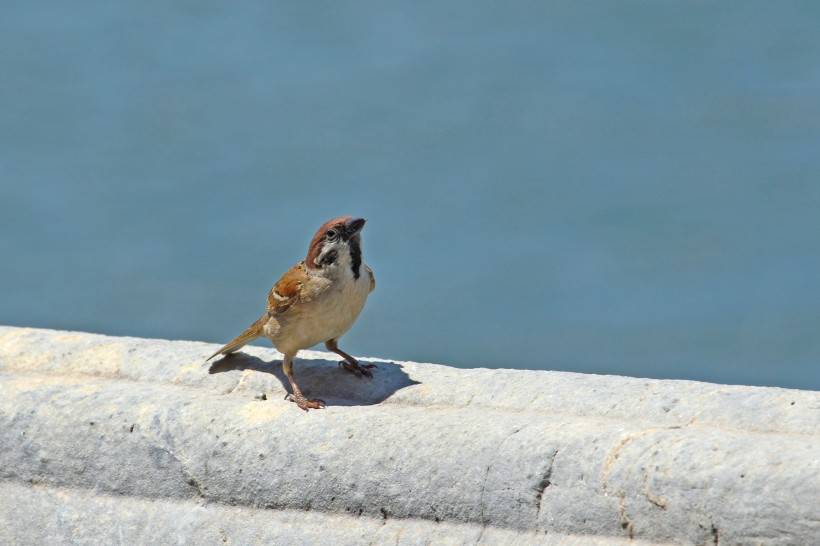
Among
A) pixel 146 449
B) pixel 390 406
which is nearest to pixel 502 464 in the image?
pixel 390 406

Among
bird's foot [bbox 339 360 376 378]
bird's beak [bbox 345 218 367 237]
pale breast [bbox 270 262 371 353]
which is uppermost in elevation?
bird's beak [bbox 345 218 367 237]

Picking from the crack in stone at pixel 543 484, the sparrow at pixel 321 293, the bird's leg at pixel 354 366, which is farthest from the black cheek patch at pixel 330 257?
the crack in stone at pixel 543 484

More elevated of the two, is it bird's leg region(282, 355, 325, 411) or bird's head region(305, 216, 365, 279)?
bird's head region(305, 216, 365, 279)

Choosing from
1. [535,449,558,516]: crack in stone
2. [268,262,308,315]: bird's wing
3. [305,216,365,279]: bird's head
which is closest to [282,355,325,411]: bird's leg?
[268,262,308,315]: bird's wing

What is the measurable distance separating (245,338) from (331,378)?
43 cm

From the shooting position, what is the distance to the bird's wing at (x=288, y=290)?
671 centimetres

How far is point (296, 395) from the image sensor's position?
651 centimetres

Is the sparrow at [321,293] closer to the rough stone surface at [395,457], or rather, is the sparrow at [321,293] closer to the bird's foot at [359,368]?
the bird's foot at [359,368]

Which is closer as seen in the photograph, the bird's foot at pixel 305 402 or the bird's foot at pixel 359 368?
the bird's foot at pixel 305 402

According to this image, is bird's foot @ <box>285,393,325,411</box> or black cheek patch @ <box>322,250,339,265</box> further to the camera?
black cheek patch @ <box>322,250,339,265</box>

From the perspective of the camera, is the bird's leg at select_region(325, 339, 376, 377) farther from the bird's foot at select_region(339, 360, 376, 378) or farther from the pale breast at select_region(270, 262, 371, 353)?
the pale breast at select_region(270, 262, 371, 353)

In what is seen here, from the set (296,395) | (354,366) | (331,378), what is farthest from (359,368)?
(296,395)

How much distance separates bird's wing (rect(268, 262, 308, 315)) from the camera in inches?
264

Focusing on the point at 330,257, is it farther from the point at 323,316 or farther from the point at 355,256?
the point at 323,316
